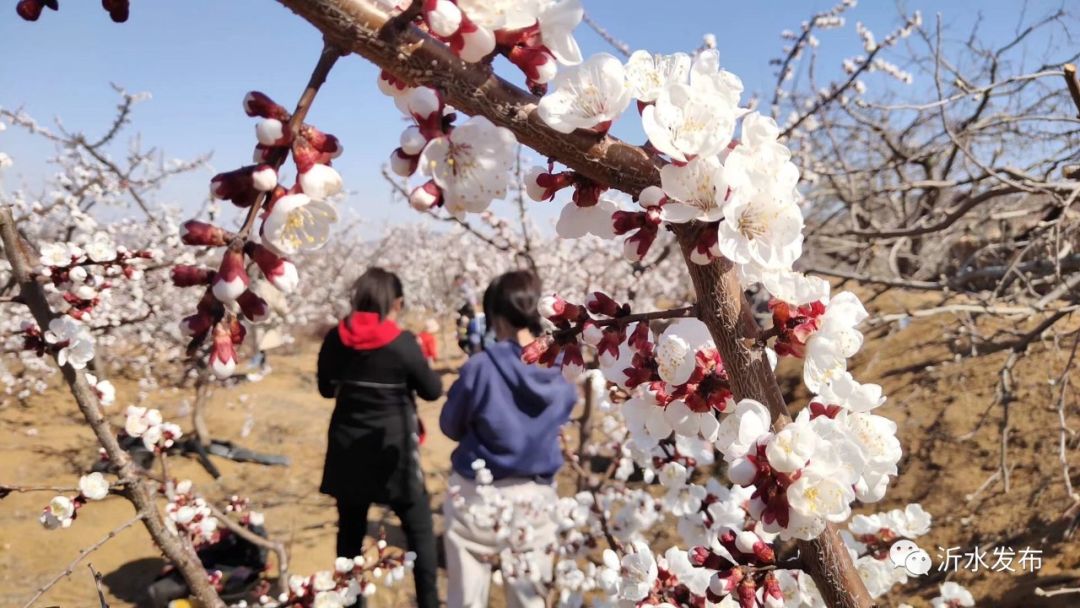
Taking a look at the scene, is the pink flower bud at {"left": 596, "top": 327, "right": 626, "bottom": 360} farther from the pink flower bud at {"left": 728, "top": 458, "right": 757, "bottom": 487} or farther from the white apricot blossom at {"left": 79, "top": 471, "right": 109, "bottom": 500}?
the white apricot blossom at {"left": 79, "top": 471, "right": 109, "bottom": 500}

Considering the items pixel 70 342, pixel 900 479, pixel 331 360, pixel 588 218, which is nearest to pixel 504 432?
pixel 331 360

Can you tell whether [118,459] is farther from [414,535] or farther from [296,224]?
[414,535]

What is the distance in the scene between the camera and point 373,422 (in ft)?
10.3

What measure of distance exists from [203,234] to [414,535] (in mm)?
3046

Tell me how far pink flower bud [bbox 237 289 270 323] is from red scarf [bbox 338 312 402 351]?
8.58 ft

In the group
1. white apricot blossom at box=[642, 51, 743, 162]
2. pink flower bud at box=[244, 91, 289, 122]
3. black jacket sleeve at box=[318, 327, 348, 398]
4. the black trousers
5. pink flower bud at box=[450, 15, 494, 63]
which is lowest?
the black trousers

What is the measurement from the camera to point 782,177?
65 cm

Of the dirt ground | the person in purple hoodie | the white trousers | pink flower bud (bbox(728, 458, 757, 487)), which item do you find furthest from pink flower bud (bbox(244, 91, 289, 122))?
the dirt ground

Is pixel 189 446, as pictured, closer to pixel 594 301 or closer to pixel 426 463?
pixel 426 463

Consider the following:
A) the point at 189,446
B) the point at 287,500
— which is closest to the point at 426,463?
the point at 287,500

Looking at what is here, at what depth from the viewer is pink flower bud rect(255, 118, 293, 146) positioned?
0.55 metres

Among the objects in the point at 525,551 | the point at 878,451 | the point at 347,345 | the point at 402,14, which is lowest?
the point at 525,551

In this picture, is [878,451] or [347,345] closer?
[878,451]

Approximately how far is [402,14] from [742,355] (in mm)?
532
